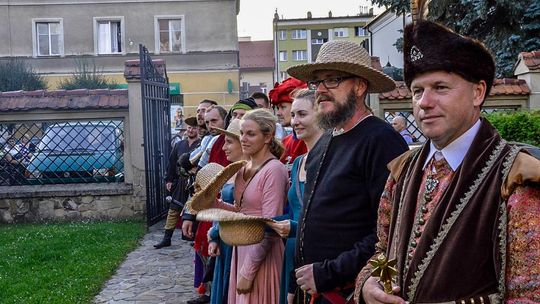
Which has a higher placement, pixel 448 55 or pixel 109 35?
pixel 109 35

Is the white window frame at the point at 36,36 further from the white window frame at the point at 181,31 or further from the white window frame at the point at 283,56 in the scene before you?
the white window frame at the point at 283,56

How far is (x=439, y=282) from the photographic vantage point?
6.41 feet

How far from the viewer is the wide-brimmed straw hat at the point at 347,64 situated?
310 cm

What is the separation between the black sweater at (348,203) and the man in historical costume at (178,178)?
536 centimetres

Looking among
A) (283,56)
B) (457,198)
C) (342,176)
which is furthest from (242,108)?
(283,56)

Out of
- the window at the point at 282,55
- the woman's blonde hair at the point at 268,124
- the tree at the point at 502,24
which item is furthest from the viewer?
the window at the point at 282,55

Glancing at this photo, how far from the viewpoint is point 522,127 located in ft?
20.6

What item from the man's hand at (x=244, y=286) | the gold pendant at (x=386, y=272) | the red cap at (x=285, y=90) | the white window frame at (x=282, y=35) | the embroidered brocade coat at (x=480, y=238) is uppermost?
the white window frame at (x=282, y=35)

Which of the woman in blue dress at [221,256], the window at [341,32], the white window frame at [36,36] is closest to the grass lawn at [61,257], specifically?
the woman in blue dress at [221,256]

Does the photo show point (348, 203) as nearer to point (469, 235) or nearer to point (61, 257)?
point (469, 235)

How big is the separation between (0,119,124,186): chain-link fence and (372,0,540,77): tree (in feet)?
23.0

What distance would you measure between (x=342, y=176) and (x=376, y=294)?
0.84 metres

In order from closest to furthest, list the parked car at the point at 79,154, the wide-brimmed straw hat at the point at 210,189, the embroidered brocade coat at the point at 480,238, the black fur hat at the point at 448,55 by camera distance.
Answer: the embroidered brocade coat at the point at 480,238, the black fur hat at the point at 448,55, the wide-brimmed straw hat at the point at 210,189, the parked car at the point at 79,154

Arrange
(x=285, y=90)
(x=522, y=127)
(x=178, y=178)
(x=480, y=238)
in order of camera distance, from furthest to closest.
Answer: (x=178, y=178) < (x=522, y=127) < (x=285, y=90) < (x=480, y=238)
